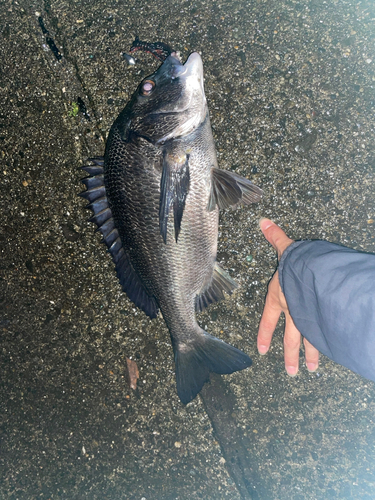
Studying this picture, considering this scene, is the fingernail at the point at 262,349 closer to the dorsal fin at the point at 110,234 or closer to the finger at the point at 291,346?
the finger at the point at 291,346

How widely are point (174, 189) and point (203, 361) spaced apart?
1.13 m

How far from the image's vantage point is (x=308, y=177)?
2.10 metres

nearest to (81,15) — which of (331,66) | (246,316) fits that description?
(331,66)

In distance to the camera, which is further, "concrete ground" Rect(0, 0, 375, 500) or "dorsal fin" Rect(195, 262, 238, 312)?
"concrete ground" Rect(0, 0, 375, 500)

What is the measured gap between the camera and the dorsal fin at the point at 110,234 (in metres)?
1.81

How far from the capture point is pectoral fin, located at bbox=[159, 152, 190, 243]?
157 cm

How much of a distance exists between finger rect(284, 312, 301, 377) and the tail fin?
0.98 ft

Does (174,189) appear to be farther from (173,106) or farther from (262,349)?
(262,349)

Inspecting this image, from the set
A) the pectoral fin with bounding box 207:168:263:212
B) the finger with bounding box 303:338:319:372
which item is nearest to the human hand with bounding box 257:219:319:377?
the finger with bounding box 303:338:319:372

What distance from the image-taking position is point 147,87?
67.1 inches

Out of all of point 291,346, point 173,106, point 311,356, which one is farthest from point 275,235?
point 173,106

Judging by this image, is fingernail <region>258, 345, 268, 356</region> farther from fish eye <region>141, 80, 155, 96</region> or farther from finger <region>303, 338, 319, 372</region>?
fish eye <region>141, 80, 155, 96</region>

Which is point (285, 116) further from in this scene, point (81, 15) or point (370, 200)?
point (81, 15)

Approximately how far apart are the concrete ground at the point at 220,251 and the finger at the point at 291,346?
0.31 ft
